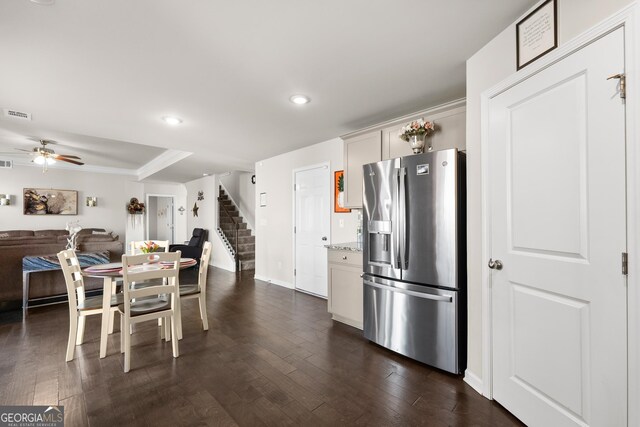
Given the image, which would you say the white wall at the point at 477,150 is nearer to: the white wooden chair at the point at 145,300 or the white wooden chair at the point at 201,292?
the white wooden chair at the point at 145,300

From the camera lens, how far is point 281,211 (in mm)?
5191

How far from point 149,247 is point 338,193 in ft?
8.31

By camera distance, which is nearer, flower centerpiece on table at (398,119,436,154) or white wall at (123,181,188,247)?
flower centerpiece on table at (398,119,436,154)

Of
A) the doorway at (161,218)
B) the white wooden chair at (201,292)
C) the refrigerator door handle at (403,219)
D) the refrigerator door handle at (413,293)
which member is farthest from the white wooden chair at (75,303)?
the doorway at (161,218)

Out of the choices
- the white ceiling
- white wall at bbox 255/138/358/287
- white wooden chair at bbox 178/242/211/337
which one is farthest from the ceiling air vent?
white wall at bbox 255/138/358/287

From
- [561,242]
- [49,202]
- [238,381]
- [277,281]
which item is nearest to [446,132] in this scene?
[561,242]

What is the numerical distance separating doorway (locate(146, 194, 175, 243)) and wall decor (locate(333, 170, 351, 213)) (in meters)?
7.68

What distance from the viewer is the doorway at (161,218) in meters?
9.74

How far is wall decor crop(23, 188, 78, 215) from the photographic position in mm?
6824

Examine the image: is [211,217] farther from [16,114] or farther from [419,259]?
[419,259]

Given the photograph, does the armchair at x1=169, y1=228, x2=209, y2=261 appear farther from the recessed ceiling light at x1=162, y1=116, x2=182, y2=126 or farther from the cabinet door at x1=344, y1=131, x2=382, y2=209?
the cabinet door at x1=344, y1=131, x2=382, y2=209

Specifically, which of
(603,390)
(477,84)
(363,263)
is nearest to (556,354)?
(603,390)

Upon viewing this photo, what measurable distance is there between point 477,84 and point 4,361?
14.8ft

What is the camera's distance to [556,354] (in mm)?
1477
